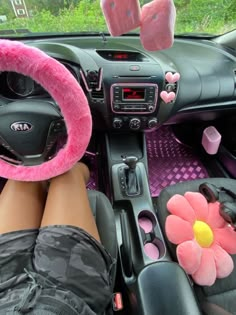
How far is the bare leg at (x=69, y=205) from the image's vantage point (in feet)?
2.38

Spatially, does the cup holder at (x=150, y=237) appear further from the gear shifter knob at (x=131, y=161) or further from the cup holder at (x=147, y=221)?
the gear shifter knob at (x=131, y=161)

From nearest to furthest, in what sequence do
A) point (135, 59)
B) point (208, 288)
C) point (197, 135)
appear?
point (208, 288)
point (135, 59)
point (197, 135)

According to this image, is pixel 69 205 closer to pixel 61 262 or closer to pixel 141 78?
pixel 61 262

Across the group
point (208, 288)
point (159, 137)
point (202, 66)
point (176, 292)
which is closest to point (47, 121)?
point (176, 292)

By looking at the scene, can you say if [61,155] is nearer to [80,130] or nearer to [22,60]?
[80,130]

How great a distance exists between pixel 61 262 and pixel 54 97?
13.8 inches

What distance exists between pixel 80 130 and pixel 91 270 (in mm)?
306

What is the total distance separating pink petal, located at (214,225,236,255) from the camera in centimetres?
89

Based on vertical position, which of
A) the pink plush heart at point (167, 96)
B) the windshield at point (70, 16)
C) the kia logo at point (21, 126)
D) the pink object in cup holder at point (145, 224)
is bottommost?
the pink object in cup holder at point (145, 224)

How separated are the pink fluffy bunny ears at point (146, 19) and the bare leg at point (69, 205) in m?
0.41

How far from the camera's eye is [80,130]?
0.61m

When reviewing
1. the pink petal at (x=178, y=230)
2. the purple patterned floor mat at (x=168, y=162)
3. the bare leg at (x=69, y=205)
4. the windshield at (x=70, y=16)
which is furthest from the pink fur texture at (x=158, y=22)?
the purple patterned floor mat at (x=168, y=162)

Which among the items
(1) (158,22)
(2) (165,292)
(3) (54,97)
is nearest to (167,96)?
(1) (158,22)

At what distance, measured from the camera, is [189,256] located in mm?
822
